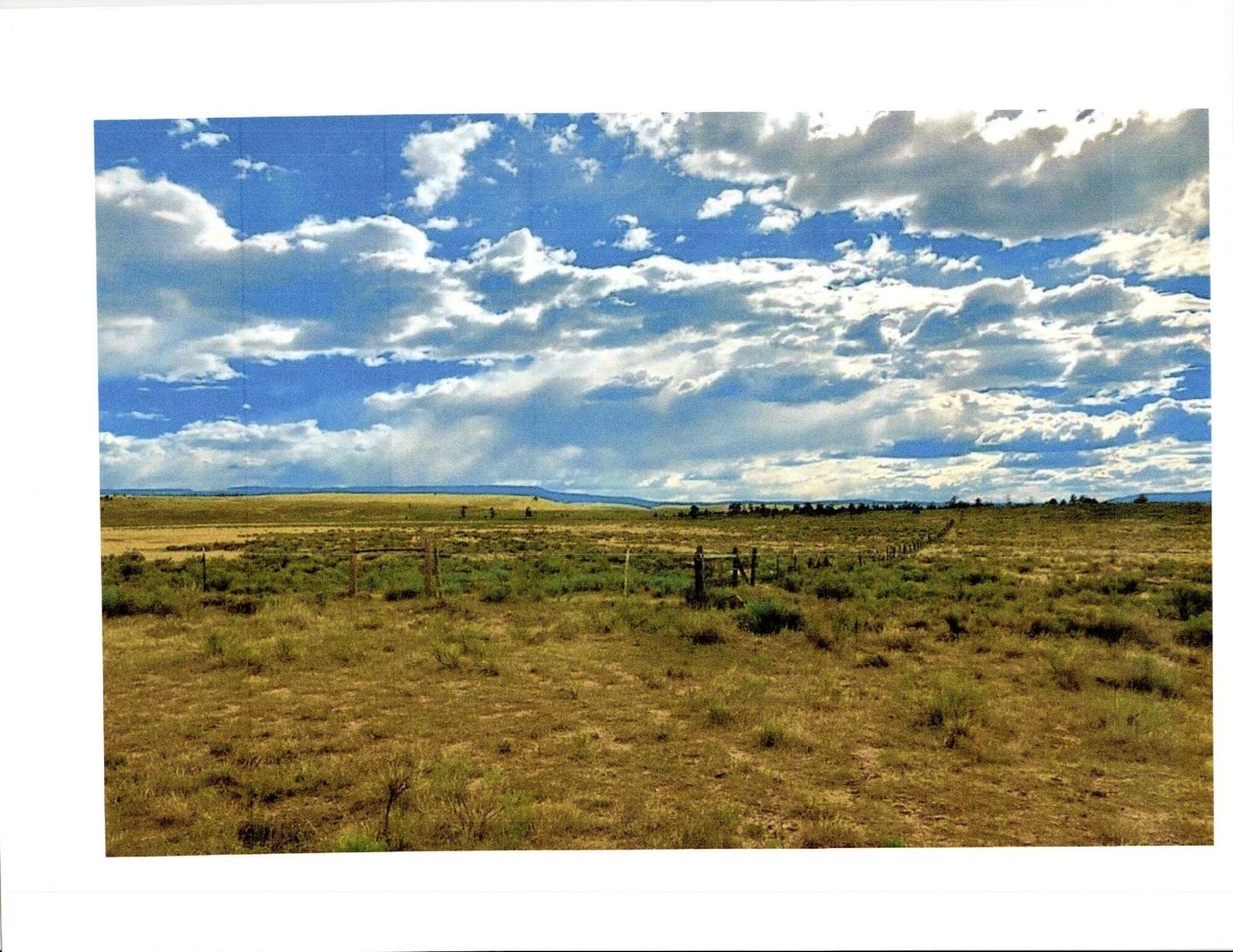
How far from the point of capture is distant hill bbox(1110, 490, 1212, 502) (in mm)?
3527

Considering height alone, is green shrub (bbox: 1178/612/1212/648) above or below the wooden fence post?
below

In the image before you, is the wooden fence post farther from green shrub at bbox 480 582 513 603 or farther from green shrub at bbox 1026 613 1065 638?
green shrub at bbox 1026 613 1065 638

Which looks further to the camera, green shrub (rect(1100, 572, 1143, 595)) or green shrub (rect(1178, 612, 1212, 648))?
green shrub (rect(1100, 572, 1143, 595))

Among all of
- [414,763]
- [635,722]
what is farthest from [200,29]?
[635,722]

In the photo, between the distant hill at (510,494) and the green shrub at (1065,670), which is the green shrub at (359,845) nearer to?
the distant hill at (510,494)

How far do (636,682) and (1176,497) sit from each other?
3013mm

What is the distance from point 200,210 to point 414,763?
314 centimetres

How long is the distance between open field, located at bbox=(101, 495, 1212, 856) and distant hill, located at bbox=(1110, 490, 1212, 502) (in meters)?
0.08

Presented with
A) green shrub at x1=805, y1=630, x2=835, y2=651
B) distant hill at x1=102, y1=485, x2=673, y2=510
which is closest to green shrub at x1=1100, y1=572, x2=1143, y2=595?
green shrub at x1=805, y1=630, x2=835, y2=651

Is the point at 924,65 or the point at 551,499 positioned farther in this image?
the point at 551,499

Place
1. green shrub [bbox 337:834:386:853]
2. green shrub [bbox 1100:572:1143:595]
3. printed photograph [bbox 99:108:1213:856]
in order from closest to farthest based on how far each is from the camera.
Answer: green shrub [bbox 337:834:386:853] < printed photograph [bbox 99:108:1213:856] < green shrub [bbox 1100:572:1143:595]

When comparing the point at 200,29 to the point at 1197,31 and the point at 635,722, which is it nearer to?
the point at 635,722

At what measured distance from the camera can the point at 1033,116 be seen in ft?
11.5

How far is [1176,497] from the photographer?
356 centimetres
